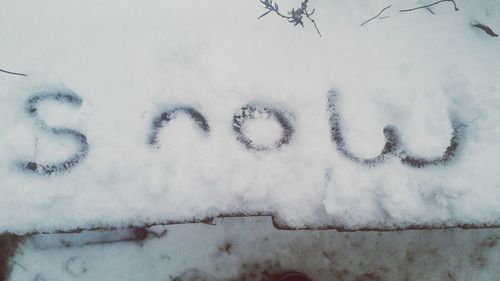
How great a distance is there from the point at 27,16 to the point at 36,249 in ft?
2.92

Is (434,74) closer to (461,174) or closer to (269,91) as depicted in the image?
(461,174)

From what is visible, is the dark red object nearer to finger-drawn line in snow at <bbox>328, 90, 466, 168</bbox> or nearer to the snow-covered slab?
the snow-covered slab

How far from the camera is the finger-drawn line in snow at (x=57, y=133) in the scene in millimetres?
1049

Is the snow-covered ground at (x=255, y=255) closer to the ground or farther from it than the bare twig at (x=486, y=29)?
closer to the ground

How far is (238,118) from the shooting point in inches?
42.6

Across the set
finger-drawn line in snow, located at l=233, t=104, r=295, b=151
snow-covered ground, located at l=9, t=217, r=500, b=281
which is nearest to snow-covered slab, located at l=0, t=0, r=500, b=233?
finger-drawn line in snow, located at l=233, t=104, r=295, b=151

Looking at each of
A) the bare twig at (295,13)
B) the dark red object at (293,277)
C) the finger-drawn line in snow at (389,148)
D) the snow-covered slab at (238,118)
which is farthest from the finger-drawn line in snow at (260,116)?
the dark red object at (293,277)

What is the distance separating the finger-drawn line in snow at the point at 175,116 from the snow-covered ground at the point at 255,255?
21.4 inches

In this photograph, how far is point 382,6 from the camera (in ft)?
3.78

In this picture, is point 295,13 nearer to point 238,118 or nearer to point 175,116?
point 238,118

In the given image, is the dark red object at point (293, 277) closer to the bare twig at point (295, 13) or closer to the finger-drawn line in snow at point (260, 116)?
the finger-drawn line in snow at point (260, 116)

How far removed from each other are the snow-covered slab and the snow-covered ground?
0.47 meters

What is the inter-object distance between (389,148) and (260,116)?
392mm

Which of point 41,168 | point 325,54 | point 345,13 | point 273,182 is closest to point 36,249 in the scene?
point 41,168
